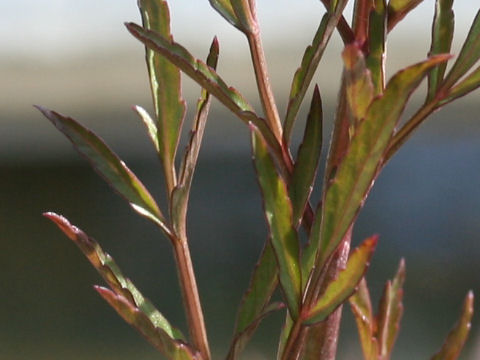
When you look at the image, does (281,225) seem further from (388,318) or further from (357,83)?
(388,318)

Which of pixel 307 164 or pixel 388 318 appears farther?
pixel 388 318

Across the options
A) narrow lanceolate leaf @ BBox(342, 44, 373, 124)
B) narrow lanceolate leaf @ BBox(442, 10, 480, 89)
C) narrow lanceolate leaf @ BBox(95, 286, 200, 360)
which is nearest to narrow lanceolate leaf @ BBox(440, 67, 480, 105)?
narrow lanceolate leaf @ BBox(442, 10, 480, 89)

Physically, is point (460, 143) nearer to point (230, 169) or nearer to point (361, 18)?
point (230, 169)

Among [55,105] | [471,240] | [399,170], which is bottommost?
[471,240]

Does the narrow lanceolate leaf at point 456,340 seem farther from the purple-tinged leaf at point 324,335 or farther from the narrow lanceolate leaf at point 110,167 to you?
the narrow lanceolate leaf at point 110,167

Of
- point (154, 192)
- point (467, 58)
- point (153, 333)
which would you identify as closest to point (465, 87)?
point (467, 58)

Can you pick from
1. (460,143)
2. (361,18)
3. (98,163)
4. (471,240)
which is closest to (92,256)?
(98,163)

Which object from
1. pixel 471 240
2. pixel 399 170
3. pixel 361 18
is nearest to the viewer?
pixel 361 18
